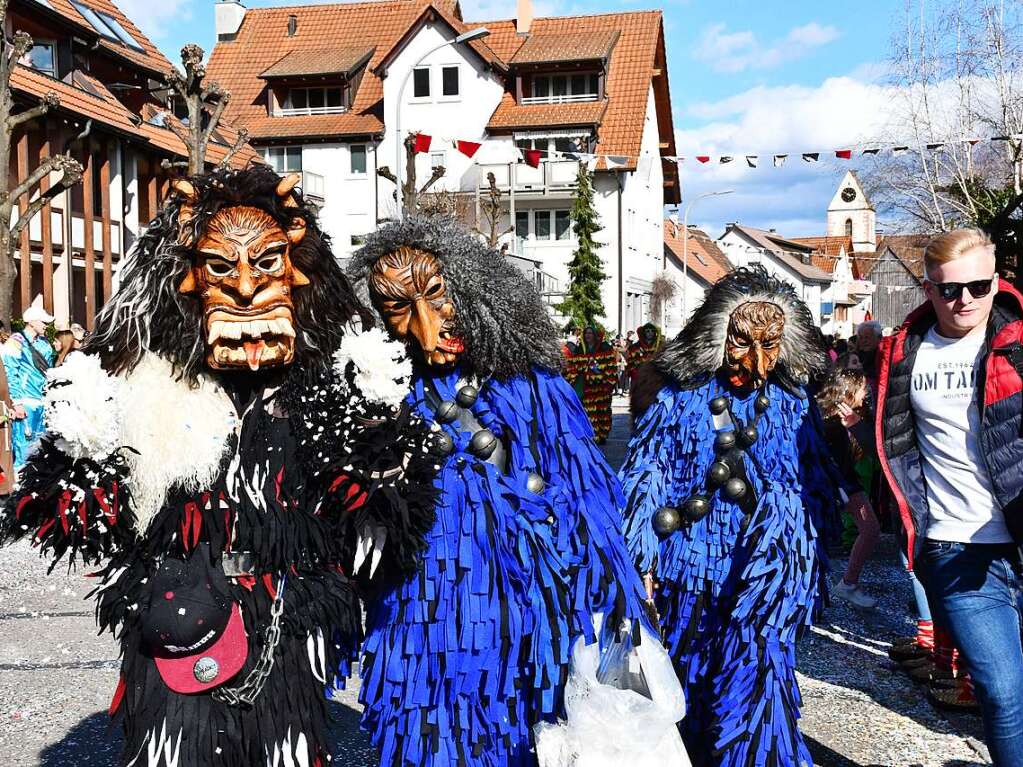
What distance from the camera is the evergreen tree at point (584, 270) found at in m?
33.2

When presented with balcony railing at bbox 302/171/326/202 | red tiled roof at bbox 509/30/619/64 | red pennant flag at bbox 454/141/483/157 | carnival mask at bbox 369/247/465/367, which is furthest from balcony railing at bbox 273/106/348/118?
carnival mask at bbox 369/247/465/367

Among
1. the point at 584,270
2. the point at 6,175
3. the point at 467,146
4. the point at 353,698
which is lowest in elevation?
the point at 353,698

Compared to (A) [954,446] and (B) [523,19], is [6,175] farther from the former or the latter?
(B) [523,19]

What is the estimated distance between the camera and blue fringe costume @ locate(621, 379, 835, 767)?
3.75 metres

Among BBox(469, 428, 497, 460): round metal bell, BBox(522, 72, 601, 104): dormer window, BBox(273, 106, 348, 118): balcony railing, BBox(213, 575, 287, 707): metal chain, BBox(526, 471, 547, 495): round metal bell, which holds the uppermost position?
BBox(522, 72, 601, 104): dormer window

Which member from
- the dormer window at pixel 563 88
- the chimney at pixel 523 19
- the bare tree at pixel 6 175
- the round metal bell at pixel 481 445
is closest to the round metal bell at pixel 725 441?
the round metal bell at pixel 481 445

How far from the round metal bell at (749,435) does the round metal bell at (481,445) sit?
48.2 inches

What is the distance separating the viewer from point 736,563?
3.94m

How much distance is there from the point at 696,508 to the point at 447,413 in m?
1.18

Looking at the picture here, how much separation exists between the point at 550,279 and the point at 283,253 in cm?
3192

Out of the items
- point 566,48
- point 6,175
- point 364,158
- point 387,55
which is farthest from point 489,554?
point 566,48

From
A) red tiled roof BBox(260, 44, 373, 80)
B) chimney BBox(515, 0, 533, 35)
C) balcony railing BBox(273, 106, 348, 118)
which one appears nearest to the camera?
red tiled roof BBox(260, 44, 373, 80)

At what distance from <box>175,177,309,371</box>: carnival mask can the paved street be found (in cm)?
204

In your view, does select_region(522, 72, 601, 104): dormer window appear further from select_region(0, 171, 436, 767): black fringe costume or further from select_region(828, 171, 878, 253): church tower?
select_region(828, 171, 878, 253): church tower
